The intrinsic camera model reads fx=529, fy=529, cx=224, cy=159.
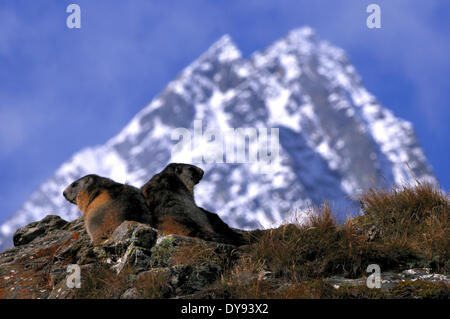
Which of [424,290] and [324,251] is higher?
[324,251]

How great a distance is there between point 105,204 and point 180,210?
65.5 inches

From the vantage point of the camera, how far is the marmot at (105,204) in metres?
10.4

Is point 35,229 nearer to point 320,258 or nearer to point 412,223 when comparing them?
point 320,258

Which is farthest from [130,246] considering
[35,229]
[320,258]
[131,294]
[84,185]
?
[35,229]

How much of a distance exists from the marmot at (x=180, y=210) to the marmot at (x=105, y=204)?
1.07ft

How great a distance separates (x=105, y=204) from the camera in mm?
11312

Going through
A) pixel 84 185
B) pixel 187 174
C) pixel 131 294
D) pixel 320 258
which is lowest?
pixel 131 294

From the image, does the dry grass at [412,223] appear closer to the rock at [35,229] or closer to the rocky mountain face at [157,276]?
the rocky mountain face at [157,276]

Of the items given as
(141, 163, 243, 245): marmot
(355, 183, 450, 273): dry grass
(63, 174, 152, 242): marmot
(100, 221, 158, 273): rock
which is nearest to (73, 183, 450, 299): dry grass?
(355, 183, 450, 273): dry grass

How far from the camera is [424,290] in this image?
6.81 metres

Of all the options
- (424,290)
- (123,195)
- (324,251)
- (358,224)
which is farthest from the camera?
(123,195)
